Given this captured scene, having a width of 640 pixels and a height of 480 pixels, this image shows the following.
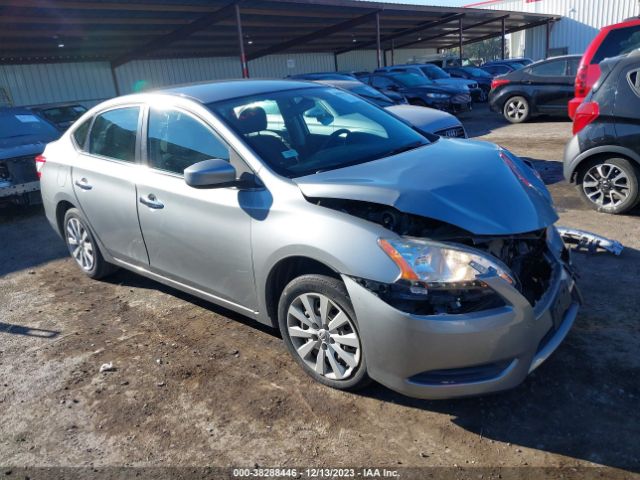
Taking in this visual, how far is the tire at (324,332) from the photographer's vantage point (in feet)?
9.32

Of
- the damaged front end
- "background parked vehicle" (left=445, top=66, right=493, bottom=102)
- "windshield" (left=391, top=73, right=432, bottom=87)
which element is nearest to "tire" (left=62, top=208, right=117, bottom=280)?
the damaged front end

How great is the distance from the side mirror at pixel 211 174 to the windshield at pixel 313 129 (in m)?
0.25

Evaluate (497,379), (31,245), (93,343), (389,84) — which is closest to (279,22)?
(389,84)

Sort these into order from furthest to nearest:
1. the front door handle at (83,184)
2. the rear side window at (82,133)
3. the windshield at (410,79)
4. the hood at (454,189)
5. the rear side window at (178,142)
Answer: the windshield at (410,79), the rear side window at (82,133), the front door handle at (83,184), the rear side window at (178,142), the hood at (454,189)

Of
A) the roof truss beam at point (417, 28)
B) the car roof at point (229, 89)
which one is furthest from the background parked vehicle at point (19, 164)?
the roof truss beam at point (417, 28)

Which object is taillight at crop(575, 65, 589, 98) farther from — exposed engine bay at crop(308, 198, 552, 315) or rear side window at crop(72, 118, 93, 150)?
rear side window at crop(72, 118, 93, 150)

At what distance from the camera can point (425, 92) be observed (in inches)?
593

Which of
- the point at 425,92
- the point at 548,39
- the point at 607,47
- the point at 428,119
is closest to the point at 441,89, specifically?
the point at 425,92

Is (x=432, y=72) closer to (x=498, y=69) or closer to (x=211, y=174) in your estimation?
(x=498, y=69)

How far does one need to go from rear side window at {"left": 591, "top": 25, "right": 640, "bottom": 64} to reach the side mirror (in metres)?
6.89

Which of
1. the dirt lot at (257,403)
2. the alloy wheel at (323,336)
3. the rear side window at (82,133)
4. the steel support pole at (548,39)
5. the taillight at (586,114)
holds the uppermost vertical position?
the steel support pole at (548,39)

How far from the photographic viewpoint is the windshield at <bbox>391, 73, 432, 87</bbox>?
15.7 metres

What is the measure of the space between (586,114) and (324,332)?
165 inches

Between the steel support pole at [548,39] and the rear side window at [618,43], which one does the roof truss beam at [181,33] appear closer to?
the rear side window at [618,43]
